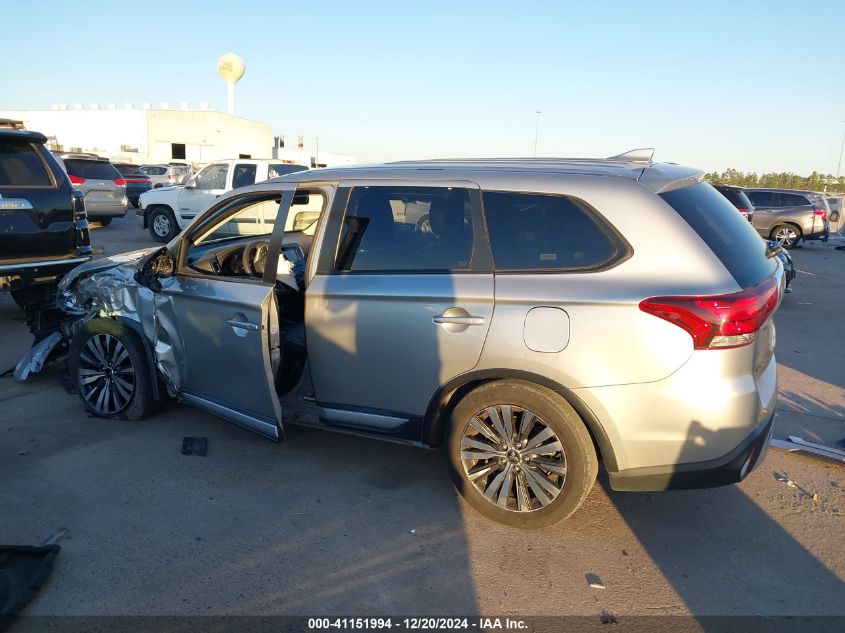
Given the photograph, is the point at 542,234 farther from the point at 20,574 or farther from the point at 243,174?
the point at 243,174

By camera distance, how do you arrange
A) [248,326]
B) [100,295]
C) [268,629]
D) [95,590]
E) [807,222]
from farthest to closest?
[807,222] → [100,295] → [248,326] → [95,590] → [268,629]

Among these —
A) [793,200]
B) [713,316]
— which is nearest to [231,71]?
[793,200]

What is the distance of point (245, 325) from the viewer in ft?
12.5

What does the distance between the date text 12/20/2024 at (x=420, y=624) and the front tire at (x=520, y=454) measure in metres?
0.73

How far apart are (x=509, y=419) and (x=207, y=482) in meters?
1.92

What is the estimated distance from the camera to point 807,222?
1902 cm

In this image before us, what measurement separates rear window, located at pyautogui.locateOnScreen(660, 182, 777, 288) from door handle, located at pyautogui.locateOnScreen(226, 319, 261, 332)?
2356mm

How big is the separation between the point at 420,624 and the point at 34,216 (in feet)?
19.8

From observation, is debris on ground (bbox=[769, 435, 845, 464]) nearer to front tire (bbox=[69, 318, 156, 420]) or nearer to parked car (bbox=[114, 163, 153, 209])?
front tire (bbox=[69, 318, 156, 420])

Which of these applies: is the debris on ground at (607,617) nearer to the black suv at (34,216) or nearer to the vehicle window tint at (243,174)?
the black suv at (34,216)

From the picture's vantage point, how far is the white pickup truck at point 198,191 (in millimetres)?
14133

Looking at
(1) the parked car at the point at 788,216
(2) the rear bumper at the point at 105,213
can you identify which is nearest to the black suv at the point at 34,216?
(2) the rear bumper at the point at 105,213

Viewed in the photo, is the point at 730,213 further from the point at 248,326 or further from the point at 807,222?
the point at 807,222

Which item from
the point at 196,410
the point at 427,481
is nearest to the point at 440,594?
the point at 427,481
